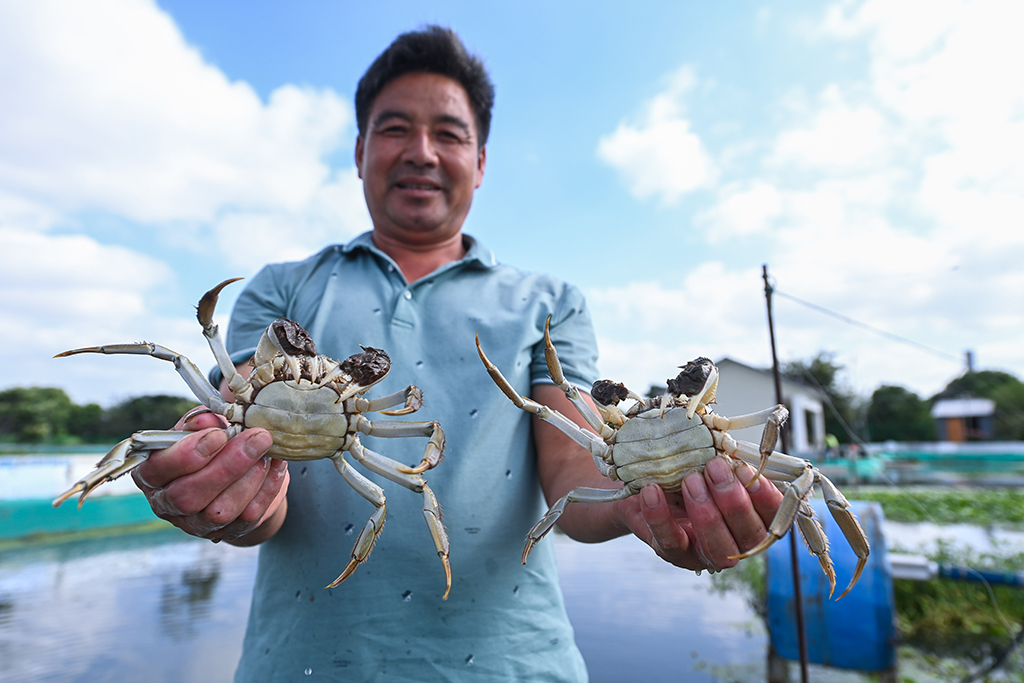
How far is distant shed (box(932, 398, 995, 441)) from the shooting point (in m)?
49.9

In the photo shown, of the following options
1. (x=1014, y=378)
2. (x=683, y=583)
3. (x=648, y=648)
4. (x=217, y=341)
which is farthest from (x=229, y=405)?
(x=1014, y=378)

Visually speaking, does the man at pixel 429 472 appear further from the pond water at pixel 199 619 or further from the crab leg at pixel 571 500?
the pond water at pixel 199 619

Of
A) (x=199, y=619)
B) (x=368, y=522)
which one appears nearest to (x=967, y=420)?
(x=199, y=619)

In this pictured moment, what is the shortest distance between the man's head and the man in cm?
1

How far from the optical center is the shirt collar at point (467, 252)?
320 cm

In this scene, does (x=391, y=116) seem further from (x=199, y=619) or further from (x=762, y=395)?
(x=762, y=395)

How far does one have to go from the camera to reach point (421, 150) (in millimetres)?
3162

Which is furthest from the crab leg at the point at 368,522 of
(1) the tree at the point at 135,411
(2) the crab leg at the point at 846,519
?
(1) the tree at the point at 135,411

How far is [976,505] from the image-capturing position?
15.3 metres

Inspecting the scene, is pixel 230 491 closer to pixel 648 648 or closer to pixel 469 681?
pixel 469 681

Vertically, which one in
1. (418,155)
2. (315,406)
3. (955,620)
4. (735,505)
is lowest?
(955,620)

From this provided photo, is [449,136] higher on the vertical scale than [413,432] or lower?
higher

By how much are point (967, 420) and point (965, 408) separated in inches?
75.1

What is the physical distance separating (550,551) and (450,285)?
1.50 metres
